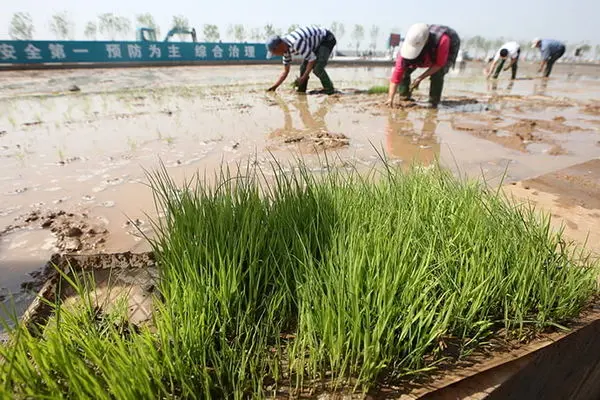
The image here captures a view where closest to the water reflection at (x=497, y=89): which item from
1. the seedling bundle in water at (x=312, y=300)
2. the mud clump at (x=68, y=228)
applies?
the seedling bundle in water at (x=312, y=300)

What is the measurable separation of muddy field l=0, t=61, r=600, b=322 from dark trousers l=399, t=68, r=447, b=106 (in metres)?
0.29

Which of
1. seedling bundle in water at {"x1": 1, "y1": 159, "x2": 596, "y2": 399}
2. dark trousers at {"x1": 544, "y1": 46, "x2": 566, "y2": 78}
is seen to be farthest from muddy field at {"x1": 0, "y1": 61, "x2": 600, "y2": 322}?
dark trousers at {"x1": 544, "y1": 46, "x2": 566, "y2": 78}

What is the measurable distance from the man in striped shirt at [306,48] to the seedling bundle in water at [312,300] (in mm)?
6737

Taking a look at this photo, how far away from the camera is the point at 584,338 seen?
140 cm

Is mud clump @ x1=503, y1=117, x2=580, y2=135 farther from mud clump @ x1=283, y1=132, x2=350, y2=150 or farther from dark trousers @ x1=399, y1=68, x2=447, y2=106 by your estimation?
mud clump @ x1=283, y1=132, x2=350, y2=150

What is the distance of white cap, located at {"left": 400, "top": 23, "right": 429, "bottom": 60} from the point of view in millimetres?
6234

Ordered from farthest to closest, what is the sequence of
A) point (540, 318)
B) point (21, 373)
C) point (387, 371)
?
point (540, 318)
point (387, 371)
point (21, 373)

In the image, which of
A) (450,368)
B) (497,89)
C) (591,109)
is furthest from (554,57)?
(450,368)

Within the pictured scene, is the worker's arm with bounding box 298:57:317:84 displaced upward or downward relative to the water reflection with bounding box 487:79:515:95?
upward

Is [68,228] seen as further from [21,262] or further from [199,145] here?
[199,145]

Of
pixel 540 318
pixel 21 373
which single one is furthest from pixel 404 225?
pixel 21 373

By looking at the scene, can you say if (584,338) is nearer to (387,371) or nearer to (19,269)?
(387,371)

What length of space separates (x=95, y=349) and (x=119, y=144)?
3865 mm

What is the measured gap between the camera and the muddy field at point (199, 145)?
2.42 m
